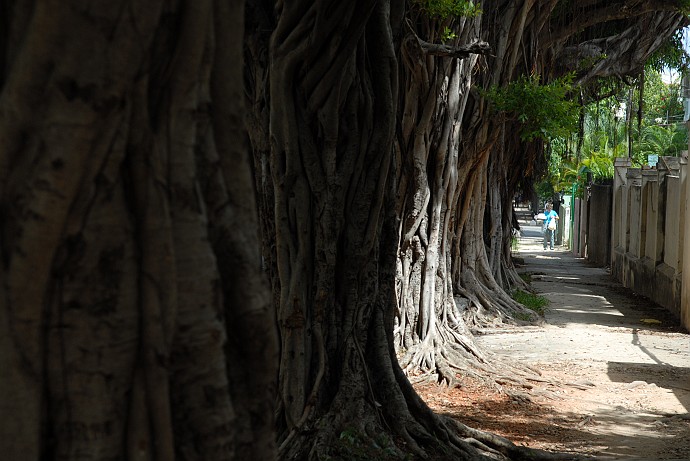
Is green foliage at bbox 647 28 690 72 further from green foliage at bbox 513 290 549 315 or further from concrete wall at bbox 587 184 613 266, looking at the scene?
concrete wall at bbox 587 184 613 266

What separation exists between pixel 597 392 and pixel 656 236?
859 centimetres

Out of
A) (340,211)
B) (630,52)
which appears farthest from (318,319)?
(630,52)

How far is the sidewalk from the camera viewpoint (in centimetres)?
718

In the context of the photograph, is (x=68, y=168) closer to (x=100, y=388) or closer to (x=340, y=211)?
(x=100, y=388)

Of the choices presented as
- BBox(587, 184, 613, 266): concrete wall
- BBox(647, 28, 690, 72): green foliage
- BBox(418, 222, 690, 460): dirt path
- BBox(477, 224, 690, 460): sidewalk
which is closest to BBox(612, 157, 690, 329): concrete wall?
BBox(477, 224, 690, 460): sidewalk

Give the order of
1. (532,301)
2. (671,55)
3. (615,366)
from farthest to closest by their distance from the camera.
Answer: (671,55), (532,301), (615,366)

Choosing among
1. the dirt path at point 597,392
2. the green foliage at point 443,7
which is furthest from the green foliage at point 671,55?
the green foliage at point 443,7

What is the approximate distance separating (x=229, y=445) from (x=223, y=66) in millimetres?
1142

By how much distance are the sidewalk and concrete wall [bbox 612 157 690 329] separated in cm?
44

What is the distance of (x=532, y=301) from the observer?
15758 mm

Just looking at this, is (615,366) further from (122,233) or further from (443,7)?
(122,233)

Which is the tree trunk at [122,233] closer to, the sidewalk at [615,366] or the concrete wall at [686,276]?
the sidewalk at [615,366]

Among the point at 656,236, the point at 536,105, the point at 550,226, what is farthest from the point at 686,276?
the point at 550,226

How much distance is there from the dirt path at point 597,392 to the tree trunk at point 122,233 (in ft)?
14.0
